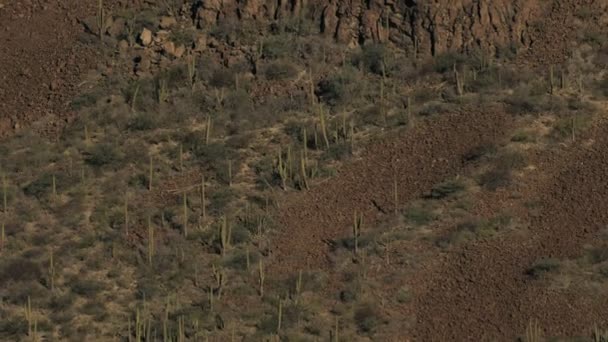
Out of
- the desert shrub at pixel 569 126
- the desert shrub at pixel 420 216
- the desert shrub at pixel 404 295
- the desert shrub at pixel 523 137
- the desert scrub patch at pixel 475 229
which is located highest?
the desert shrub at pixel 569 126

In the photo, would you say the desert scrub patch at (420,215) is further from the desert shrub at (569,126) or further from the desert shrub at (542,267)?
the desert shrub at (569,126)

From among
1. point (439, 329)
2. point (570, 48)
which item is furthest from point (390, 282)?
point (570, 48)

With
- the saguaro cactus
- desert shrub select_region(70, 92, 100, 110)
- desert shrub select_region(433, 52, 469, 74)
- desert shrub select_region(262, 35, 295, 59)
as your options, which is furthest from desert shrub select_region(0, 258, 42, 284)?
desert shrub select_region(433, 52, 469, 74)

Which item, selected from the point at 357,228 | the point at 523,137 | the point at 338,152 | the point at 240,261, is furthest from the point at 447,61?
the point at 240,261

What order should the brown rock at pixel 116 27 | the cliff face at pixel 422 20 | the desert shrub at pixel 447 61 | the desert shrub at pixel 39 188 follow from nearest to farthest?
the desert shrub at pixel 39 188 → the desert shrub at pixel 447 61 → the cliff face at pixel 422 20 → the brown rock at pixel 116 27

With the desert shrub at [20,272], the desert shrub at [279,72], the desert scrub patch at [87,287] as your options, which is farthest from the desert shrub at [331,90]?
the desert shrub at [20,272]

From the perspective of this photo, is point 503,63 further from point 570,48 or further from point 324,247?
point 324,247
